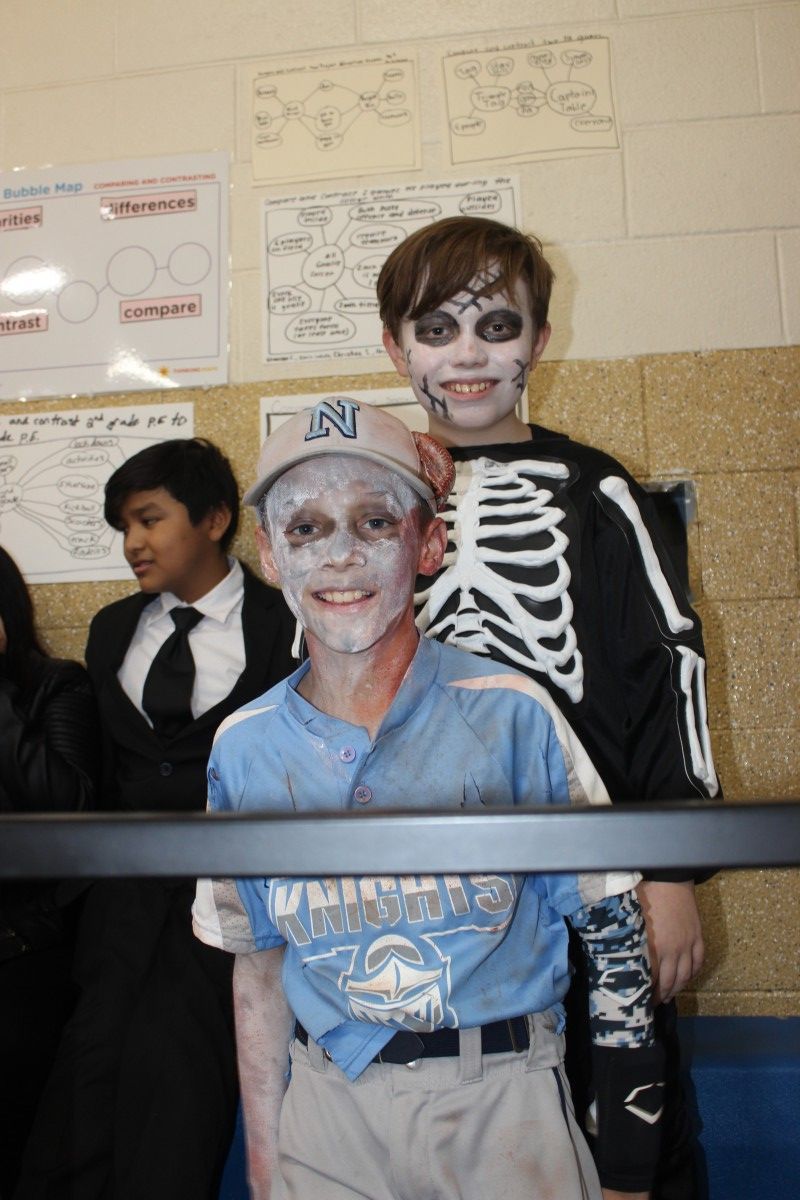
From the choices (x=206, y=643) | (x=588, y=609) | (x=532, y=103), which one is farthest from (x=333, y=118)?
(x=588, y=609)

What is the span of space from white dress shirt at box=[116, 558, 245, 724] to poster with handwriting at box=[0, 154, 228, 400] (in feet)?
1.54

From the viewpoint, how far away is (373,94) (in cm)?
217

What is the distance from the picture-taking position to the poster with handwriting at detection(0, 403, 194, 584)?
2.16 metres

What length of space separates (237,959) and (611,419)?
4.44 feet

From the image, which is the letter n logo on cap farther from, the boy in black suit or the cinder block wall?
the cinder block wall

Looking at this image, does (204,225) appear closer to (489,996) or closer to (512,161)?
(512,161)

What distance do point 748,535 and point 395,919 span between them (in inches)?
52.2

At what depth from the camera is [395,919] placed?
3.06ft

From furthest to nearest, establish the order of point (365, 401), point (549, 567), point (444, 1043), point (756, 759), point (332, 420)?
point (365, 401) < point (756, 759) < point (549, 567) < point (332, 420) < point (444, 1043)

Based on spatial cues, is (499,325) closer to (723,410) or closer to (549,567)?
(549,567)

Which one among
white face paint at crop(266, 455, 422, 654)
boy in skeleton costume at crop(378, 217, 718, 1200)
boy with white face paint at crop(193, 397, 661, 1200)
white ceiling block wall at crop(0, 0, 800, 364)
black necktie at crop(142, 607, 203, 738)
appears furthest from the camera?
white ceiling block wall at crop(0, 0, 800, 364)

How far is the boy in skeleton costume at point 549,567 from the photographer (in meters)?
1.21

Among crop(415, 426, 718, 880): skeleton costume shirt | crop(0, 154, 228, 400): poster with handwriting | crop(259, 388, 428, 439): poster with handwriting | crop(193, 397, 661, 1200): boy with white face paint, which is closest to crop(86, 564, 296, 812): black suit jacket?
crop(259, 388, 428, 439): poster with handwriting

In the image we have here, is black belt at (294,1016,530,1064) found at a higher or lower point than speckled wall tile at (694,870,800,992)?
higher
